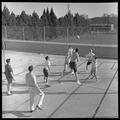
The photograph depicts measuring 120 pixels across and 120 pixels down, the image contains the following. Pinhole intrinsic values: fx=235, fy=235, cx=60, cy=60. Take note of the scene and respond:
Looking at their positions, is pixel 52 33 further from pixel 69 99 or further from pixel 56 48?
pixel 69 99

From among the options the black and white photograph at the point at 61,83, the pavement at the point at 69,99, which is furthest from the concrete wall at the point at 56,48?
the pavement at the point at 69,99

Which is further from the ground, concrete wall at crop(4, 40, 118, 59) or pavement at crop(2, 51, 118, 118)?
concrete wall at crop(4, 40, 118, 59)

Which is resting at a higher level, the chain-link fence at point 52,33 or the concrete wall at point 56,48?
the chain-link fence at point 52,33

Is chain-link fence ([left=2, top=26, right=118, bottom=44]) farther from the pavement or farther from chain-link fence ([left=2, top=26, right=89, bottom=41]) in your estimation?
the pavement

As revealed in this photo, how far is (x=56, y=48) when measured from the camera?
21.2m

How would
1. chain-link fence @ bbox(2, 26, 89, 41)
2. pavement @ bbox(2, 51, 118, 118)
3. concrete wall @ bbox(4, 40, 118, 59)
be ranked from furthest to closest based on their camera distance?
1. chain-link fence @ bbox(2, 26, 89, 41)
2. concrete wall @ bbox(4, 40, 118, 59)
3. pavement @ bbox(2, 51, 118, 118)

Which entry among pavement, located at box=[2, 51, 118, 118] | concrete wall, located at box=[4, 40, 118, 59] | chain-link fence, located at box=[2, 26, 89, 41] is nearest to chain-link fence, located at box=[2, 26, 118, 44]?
chain-link fence, located at box=[2, 26, 89, 41]

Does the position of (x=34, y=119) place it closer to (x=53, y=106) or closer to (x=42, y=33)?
(x=53, y=106)

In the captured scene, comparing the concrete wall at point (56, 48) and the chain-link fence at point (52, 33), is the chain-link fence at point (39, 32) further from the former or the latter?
the concrete wall at point (56, 48)

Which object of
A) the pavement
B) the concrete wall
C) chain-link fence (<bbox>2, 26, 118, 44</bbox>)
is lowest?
the pavement

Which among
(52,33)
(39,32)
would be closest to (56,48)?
(52,33)

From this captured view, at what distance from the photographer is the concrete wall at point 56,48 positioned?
18422mm

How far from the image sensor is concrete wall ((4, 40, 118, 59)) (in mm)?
18422

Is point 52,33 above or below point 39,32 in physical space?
below
